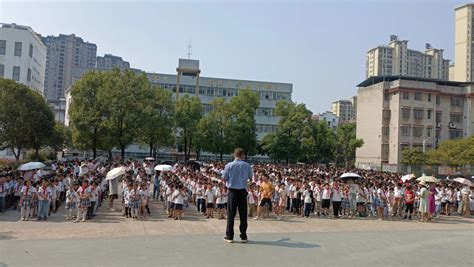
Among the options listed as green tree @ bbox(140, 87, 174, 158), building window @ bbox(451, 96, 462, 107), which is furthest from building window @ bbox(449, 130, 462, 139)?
green tree @ bbox(140, 87, 174, 158)

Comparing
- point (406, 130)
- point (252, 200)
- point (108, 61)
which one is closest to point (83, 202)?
point (252, 200)

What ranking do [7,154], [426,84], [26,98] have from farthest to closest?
[426,84]
[7,154]
[26,98]

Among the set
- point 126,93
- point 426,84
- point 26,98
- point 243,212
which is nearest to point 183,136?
point 126,93

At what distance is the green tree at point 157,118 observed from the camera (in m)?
36.7

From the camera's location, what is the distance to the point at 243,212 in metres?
8.52

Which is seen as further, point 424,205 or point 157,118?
point 157,118

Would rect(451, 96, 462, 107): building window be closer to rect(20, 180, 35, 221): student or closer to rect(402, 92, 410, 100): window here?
rect(402, 92, 410, 100): window

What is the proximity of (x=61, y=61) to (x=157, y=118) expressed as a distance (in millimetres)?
125024

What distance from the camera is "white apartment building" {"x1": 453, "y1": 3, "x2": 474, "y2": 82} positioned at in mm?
80356

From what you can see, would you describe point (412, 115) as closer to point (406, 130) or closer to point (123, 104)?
point (406, 130)

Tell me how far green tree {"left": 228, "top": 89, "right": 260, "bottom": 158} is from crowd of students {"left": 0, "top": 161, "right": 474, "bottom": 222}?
28366mm

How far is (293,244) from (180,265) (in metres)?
2.84

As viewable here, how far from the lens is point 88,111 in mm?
35062

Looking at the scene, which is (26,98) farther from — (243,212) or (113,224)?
(243,212)
